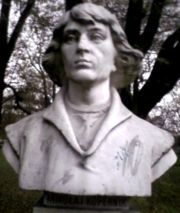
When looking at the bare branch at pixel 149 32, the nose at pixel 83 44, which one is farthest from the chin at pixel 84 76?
the bare branch at pixel 149 32

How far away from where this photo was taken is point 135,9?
303 inches

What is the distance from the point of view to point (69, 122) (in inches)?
139

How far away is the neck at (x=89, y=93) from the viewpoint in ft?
11.9

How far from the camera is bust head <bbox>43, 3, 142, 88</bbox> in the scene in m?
3.53

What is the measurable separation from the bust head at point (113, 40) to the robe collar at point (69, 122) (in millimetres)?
185

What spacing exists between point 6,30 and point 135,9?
7.27 ft

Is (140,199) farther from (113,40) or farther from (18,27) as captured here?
(113,40)

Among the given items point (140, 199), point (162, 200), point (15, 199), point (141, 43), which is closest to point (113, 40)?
point (141, 43)

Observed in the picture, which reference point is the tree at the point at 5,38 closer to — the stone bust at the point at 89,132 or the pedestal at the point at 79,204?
the stone bust at the point at 89,132

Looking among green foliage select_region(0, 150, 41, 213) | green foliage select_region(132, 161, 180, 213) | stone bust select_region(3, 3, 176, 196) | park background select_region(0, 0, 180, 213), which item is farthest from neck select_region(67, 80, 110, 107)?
green foliage select_region(0, 150, 41, 213)

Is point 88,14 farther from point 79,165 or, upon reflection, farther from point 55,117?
point 79,165

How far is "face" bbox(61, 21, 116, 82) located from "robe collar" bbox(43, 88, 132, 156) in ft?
0.68

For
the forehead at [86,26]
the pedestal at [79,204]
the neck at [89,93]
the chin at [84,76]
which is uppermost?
the forehead at [86,26]

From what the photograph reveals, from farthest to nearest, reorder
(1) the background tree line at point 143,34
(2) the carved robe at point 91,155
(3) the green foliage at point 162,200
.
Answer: (3) the green foliage at point 162,200 → (1) the background tree line at point 143,34 → (2) the carved robe at point 91,155
